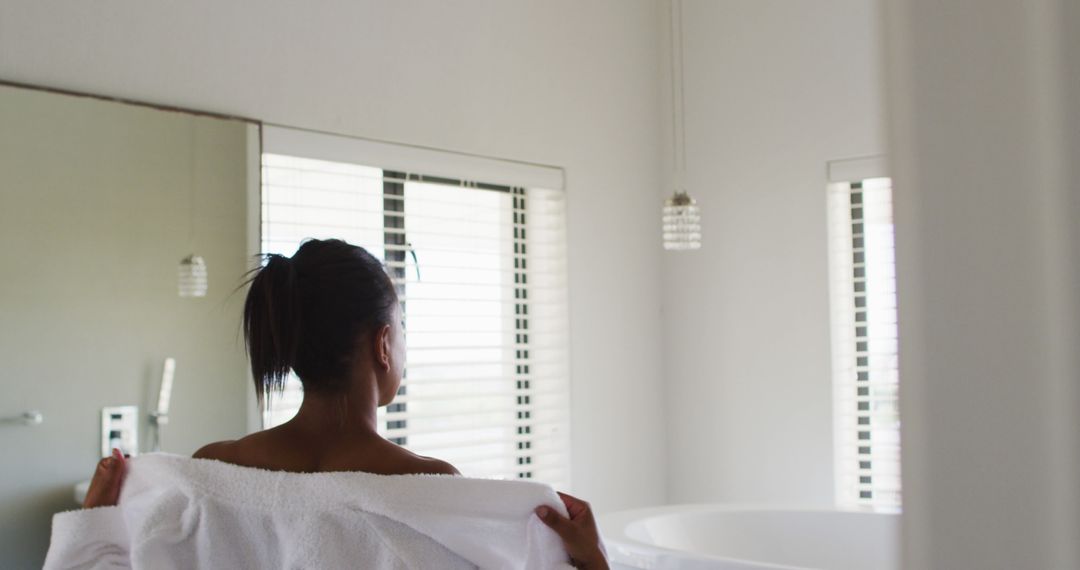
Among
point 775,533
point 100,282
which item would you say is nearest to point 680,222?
point 775,533

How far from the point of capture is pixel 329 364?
4.30ft

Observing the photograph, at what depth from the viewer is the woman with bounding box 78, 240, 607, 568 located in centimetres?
129

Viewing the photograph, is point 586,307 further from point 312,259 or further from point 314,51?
point 312,259

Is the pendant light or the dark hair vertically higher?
the pendant light

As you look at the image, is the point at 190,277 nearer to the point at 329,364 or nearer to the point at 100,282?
the point at 100,282

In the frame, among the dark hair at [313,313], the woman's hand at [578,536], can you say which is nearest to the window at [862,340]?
the woman's hand at [578,536]

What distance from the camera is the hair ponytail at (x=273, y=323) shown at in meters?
1.30

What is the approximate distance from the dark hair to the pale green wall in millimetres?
1406

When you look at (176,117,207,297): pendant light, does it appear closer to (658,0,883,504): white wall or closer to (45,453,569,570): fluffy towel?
(45,453,569,570): fluffy towel

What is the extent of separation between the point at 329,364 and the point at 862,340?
2740mm

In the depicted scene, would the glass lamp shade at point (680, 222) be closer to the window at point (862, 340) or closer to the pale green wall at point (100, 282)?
the window at point (862, 340)

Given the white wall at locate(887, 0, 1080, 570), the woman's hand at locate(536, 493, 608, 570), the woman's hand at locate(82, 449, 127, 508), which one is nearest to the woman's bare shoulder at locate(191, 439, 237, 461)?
the woman's hand at locate(82, 449, 127, 508)

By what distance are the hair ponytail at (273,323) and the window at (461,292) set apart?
1587mm

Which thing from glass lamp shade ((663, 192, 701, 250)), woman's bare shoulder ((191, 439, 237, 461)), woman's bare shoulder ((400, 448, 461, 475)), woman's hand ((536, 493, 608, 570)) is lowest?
woman's hand ((536, 493, 608, 570))
